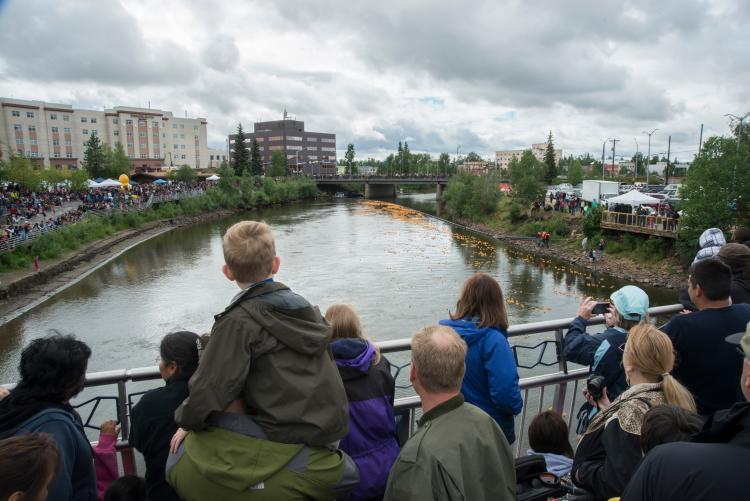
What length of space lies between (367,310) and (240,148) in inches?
2924

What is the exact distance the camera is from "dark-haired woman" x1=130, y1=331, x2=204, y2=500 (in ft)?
7.71

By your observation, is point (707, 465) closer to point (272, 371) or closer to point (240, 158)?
point (272, 371)

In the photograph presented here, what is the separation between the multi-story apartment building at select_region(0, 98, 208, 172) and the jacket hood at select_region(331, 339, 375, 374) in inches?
3285

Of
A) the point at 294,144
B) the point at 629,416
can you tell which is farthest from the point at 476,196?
the point at 294,144

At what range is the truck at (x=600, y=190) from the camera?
41.6 metres

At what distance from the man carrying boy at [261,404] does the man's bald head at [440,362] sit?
1.20ft

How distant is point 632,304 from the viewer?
2.98m

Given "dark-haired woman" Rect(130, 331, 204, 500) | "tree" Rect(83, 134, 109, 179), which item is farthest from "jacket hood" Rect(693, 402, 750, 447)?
"tree" Rect(83, 134, 109, 179)

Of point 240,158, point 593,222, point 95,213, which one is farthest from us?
point 240,158

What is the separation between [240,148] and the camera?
89.0 metres

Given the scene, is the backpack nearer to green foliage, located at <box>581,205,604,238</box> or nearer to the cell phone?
the cell phone

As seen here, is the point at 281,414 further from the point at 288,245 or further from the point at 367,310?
the point at 288,245

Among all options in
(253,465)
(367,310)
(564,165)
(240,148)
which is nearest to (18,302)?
(367,310)

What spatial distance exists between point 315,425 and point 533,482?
3.83 ft
